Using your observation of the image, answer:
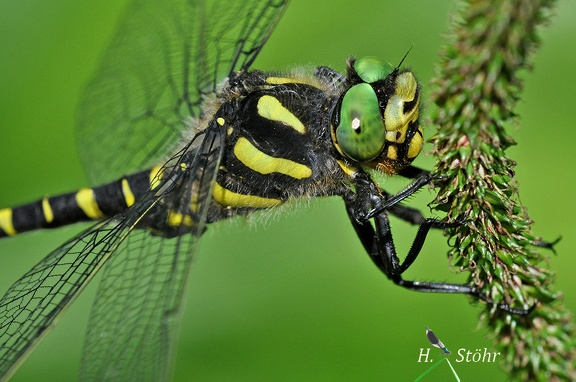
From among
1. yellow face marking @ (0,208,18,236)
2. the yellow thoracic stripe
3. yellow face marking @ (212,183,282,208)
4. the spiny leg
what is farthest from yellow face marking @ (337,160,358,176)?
yellow face marking @ (0,208,18,236)

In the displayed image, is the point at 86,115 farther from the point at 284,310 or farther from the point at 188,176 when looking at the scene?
the point at 284,310

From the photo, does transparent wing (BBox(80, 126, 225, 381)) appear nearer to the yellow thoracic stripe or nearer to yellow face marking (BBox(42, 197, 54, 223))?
the yellow thoracic stripe

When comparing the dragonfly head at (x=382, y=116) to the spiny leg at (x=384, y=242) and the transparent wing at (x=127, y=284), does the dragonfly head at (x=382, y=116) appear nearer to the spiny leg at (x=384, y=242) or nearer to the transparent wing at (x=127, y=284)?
the spiny leg at (x=384, y=242)

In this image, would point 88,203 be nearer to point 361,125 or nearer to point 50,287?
point 50,287

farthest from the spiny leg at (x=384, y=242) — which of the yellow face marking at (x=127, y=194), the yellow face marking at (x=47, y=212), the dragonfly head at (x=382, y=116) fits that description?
the yellow face marking at (x=47, y=212)

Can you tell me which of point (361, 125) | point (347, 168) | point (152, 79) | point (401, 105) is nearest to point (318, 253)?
point (347, 168)

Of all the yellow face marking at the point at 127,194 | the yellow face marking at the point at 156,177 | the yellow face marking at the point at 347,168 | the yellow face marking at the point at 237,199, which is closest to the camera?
the yellow face marking at the point at 347,168

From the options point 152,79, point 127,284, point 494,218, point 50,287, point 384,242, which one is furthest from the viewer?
point 152,79
